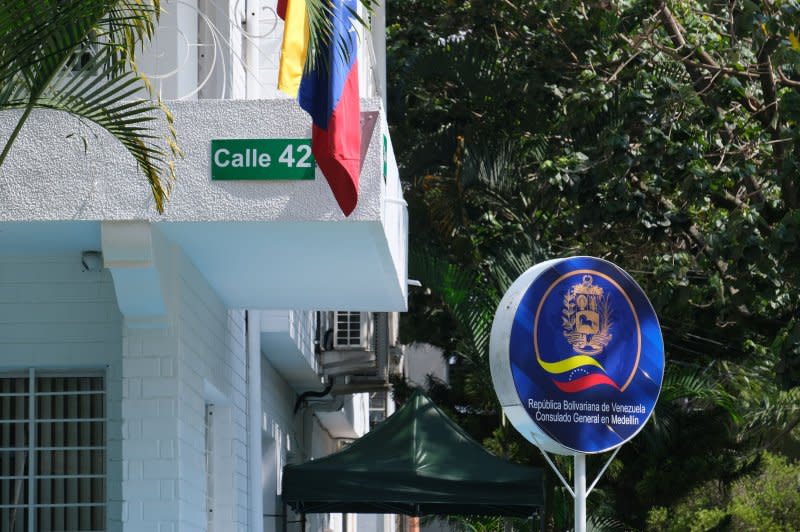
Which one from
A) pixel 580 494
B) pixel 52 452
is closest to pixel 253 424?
pixel 52 452

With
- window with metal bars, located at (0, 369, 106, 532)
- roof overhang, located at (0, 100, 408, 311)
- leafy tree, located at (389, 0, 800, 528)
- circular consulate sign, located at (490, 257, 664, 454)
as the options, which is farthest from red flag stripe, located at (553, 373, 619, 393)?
leafy tree, located at (389, 0, 800, 528)

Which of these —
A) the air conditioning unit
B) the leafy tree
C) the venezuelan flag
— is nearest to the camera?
the venezuelan flag

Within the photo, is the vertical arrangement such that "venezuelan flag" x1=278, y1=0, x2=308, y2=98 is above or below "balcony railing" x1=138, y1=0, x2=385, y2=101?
below

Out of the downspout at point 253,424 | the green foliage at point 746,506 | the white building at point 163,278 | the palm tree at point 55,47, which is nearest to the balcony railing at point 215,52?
the white building at point 163,278

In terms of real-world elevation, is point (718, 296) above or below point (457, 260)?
below

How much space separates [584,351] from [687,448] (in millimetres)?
8947

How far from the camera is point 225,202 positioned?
26.2ft

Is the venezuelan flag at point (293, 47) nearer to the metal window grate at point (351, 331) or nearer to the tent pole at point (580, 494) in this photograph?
the tent pole at point (580, 494)

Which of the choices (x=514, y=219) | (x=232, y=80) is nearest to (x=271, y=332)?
(x=232, y=80)

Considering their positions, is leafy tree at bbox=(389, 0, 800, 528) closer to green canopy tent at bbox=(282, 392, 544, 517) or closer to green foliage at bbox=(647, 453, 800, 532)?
green foliage at bbox=(647, 453, 800, 532)

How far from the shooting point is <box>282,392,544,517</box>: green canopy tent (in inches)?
447

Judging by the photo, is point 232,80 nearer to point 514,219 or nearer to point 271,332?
point 271,332

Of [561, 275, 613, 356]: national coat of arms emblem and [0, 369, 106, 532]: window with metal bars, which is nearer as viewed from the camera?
[561, 275, 613, 356]: national coat of arms emblem

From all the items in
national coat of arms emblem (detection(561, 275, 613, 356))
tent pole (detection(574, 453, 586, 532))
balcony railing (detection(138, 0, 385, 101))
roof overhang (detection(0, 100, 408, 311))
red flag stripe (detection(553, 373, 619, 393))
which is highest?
balcony railing (detection(138, 0, 385, 101))
